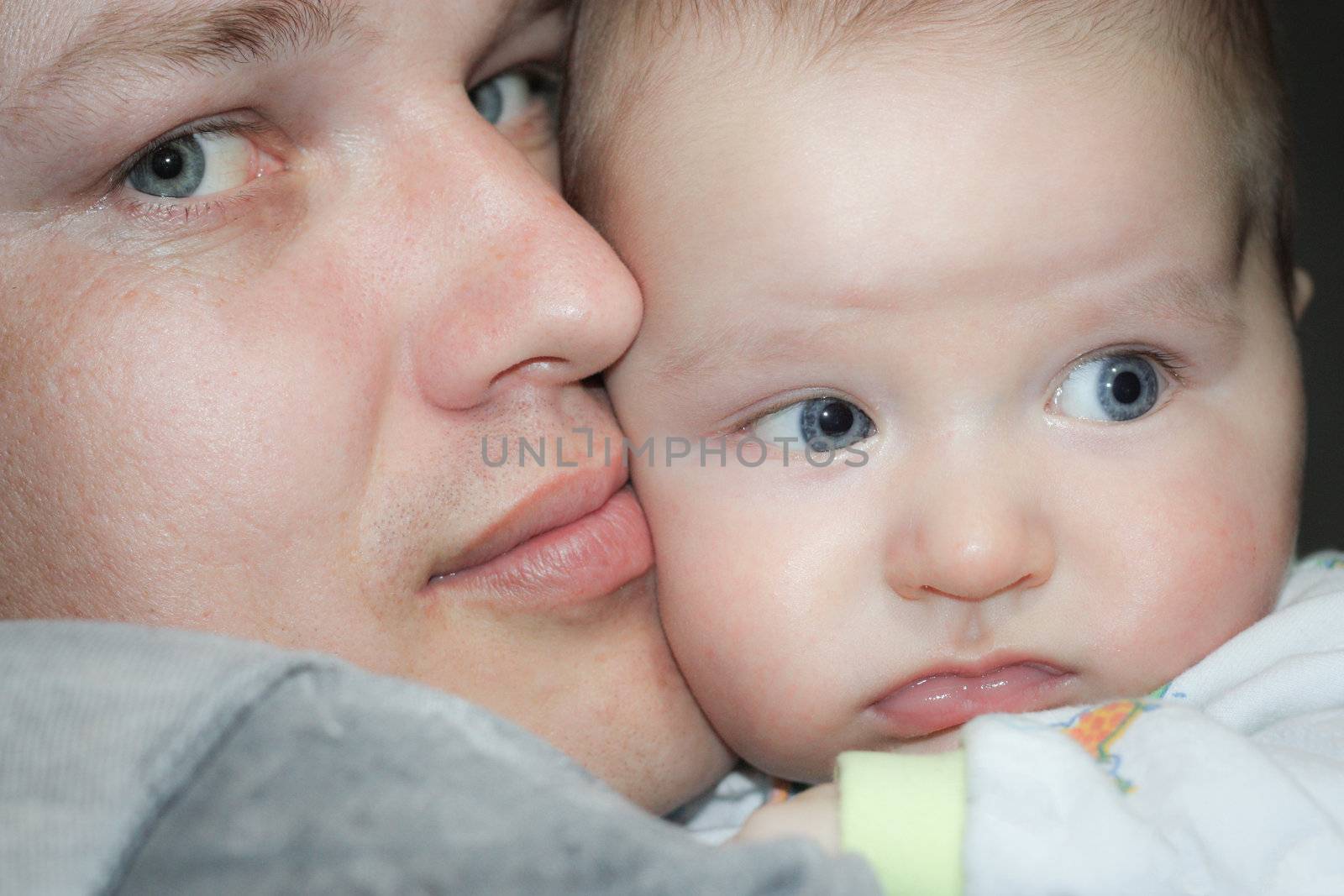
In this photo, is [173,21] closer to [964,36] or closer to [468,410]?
[468,410]

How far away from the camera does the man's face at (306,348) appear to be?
1132 mm

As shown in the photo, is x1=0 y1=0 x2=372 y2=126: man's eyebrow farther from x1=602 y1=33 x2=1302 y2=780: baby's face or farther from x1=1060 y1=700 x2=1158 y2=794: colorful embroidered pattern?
x1=1060 y1=700 x2=1158 y2=794: colorful embroidered pattern

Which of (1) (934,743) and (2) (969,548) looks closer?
(2) (969,548)

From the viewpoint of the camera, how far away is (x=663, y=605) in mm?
1353

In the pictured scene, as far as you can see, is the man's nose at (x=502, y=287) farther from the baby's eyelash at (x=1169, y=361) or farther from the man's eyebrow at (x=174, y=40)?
the baby's eyelash at (x=1169, y=361)

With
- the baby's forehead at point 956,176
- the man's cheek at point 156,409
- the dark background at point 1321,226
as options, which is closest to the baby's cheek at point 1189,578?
the baby's forehead at point 956,176

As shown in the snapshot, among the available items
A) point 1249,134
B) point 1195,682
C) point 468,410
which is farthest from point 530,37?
point 1195,682

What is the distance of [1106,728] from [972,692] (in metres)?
0.20

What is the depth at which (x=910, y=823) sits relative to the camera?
90 centimetres

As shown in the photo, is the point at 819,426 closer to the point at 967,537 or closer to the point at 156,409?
the point at 967,537

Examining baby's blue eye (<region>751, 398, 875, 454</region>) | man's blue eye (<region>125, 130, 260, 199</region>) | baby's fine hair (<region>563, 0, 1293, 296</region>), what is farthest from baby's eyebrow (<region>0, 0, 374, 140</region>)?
baby's blue eye (<region>751, 398, 875, 454</region>)

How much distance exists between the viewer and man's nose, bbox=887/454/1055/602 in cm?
113

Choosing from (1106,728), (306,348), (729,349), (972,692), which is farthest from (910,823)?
(306,348)

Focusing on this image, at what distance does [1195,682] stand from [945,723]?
22cm
